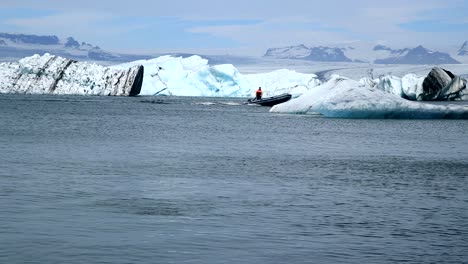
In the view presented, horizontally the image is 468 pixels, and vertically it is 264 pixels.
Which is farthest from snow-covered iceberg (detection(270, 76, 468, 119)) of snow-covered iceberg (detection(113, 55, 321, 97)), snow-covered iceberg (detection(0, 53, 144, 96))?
snow-covered iceberg (detection(0, 53, 144, 96))

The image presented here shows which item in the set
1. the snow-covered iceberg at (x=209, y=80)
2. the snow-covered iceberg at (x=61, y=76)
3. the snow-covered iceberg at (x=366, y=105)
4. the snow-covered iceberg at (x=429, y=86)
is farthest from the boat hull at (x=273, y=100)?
the snow-covered iceberg at (x=61, y=76)

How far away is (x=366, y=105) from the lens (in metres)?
45.2

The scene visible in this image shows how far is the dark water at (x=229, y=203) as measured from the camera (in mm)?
10305

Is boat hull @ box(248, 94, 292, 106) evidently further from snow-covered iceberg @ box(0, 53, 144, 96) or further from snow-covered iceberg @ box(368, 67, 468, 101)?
snow-covered iceberg @ box(0, 53, 144, 96)

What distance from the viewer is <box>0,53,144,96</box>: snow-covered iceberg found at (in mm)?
101188

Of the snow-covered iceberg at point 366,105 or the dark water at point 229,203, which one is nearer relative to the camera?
the dark water at point 229,203

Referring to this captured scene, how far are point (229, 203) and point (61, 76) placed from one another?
9030 centimetres

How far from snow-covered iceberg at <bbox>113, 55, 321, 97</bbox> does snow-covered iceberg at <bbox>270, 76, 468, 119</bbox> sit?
179 ft

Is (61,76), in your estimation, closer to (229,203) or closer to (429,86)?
(429,86)

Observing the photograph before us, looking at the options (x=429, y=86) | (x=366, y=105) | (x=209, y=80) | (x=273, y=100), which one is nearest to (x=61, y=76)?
(x=209, y=80)

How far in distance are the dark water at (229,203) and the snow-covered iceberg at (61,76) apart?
7439 centimetres

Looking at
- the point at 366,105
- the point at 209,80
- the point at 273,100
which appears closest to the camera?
the point at 366,105

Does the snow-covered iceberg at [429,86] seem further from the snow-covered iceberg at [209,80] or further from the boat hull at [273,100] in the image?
the boat hull at [273,100]

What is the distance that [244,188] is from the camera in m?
16.5
